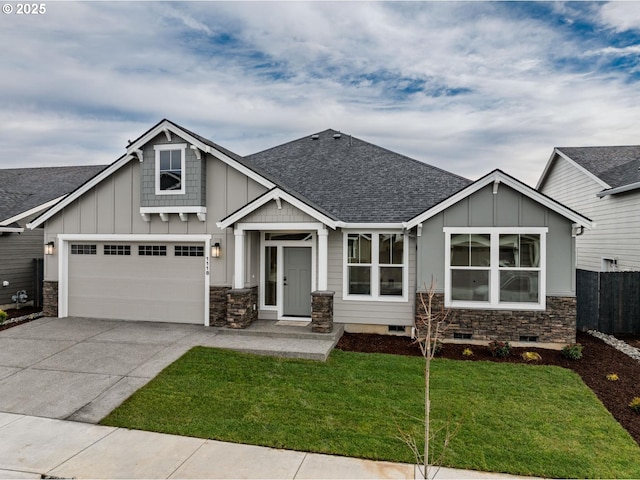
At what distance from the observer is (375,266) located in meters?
10.2

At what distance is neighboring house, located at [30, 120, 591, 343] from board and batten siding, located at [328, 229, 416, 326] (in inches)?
1.1

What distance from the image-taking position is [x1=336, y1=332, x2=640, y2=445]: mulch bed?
620cm

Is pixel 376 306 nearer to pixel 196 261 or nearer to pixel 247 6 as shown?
→ pixel 196 261

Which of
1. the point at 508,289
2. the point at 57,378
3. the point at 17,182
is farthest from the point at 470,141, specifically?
the point at 17,182

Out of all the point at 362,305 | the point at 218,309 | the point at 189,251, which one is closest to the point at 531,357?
the point at 362,305

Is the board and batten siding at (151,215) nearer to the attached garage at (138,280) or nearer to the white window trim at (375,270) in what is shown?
the attached garage at (138,280)

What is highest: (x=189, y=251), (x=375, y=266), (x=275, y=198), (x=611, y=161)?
(x=611, y=161)

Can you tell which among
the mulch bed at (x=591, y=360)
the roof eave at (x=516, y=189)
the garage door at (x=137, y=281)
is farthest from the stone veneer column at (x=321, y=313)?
the garage door at (x=137, y=281)

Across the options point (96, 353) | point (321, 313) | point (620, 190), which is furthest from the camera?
point (620, 190)

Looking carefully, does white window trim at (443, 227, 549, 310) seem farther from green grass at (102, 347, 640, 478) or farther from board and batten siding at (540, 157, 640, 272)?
board and batten siding at (540, 157, 640, 272)

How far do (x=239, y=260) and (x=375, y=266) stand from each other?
3640 millimetres

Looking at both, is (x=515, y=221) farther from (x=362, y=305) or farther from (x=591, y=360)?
(x=362, y=305)

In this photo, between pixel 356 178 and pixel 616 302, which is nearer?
pixel 616 302

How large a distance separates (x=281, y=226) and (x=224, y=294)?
8.31ft
